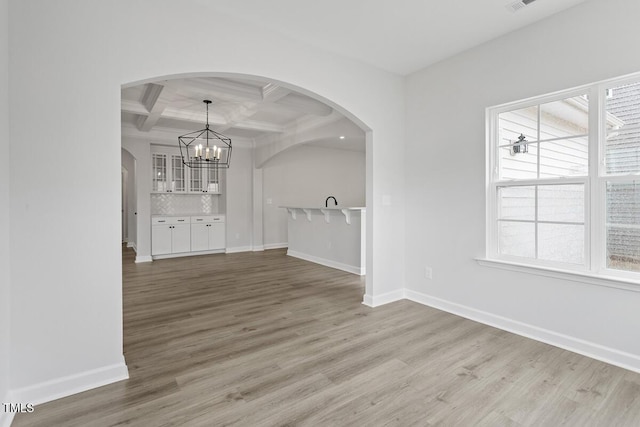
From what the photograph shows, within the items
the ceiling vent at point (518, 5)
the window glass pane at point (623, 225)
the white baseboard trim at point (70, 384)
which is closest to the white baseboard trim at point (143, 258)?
the white baseboard trim at point (70, 384)

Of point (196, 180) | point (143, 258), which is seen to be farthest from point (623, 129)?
point (196, 180)

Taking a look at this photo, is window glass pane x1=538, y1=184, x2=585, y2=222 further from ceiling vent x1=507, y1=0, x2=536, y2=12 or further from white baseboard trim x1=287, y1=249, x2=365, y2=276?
white baseboard trim x1=287, y1=249, x2=365, y2=276

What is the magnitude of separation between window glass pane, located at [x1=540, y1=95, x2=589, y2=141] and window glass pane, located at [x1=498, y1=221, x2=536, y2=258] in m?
0.82

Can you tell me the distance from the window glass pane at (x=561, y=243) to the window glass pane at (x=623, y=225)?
0.20 meters

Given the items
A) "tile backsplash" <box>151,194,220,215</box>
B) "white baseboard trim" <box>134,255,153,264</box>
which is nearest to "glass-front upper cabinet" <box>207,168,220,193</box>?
"tile backsplash" <box>151,194,220,215</box>

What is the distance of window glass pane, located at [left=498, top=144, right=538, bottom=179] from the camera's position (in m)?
2.95

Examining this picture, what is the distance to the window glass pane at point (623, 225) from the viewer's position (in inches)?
93.3

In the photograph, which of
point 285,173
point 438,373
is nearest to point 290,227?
point 285,173

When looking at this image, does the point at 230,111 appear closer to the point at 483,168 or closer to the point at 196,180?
the point at 196,180

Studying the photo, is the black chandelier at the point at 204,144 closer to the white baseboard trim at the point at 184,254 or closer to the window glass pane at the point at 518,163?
the white baseboard trim at the point at 184,254

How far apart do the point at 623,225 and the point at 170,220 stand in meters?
7.28

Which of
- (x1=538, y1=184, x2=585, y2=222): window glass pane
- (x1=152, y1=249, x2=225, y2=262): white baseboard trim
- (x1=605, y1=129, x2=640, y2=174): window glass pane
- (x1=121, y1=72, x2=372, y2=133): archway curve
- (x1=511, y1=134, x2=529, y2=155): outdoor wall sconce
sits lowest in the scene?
(x1=152, y1=249, x2=225, y2=262): white baseboard trim

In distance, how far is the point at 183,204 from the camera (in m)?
8.05

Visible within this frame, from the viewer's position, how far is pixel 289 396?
2045 millimetres
